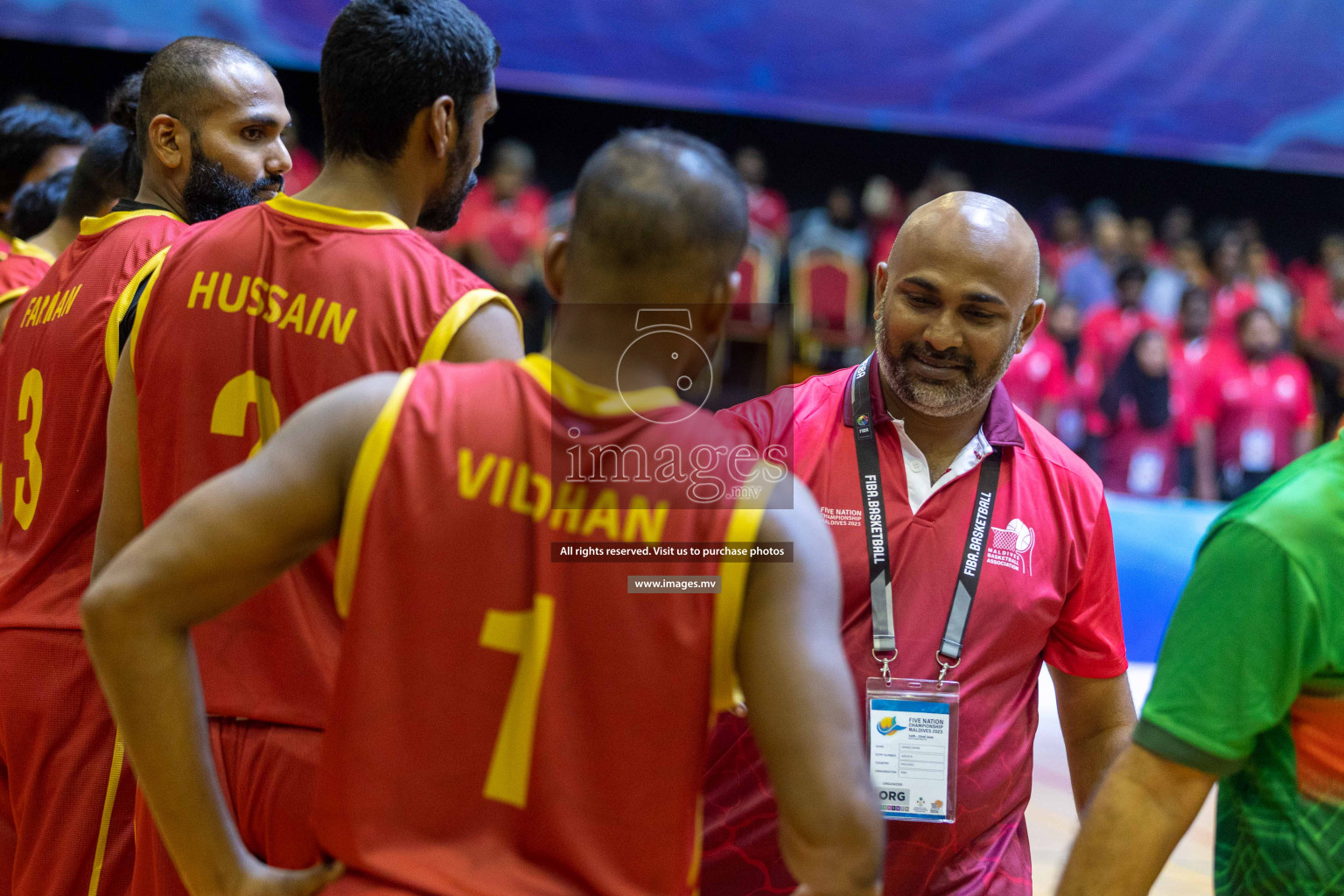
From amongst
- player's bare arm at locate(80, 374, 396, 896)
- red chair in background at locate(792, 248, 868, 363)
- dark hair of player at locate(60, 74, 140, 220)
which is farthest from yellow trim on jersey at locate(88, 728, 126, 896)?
red chair in background at locate(792, 248, 868, 363)

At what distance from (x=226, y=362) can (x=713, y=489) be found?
0.93 metres

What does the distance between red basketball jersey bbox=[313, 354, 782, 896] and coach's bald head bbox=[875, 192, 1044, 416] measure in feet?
4.44

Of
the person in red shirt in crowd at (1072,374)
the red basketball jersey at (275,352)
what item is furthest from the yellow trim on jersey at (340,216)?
the person in red shirt in crowd at (1072,374)

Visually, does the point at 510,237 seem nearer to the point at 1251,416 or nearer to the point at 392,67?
the point at 1251,416

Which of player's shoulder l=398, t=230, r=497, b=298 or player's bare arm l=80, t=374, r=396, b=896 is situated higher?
player's shoulder l=398, t=230, r=497, b=298

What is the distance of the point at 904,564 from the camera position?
2717 mm

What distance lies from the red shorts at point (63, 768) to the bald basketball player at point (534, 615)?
117 centimetres

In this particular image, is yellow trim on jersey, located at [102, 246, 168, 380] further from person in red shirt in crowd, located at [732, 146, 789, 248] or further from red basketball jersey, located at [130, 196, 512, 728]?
person in red shirt in crowd, located at [732, 146, 789, 248]

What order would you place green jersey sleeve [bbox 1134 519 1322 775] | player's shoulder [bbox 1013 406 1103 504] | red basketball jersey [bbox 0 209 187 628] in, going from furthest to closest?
player's shoulder [bbox 1013 406 1103 504]
red basketball jersey [bbox 0 209 187 628]
green jersey sleeve [bbox 1134 519 1322 775]

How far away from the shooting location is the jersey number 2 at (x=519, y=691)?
60.2 inches

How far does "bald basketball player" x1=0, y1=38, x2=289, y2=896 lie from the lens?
259 centimetres

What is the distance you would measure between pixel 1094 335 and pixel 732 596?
37.6 feet

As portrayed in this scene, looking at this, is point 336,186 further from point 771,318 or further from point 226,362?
point 771,318

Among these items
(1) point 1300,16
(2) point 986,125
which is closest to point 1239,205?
(1) point 1300,16
